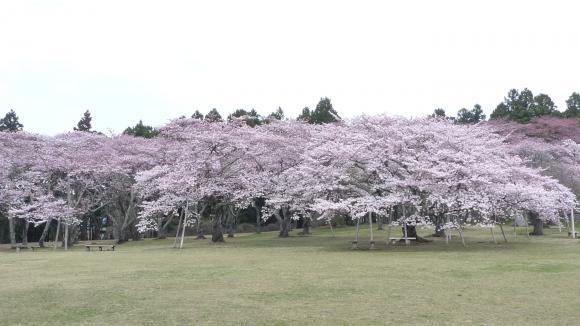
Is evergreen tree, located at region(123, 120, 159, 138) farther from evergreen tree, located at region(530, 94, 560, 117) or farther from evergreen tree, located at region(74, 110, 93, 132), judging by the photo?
evergreen tree, located at region(530, 94, 560, 117)

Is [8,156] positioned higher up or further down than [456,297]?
higher up

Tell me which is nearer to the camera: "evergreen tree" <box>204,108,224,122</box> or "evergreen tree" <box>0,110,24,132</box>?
"evergreen tree" <box>204,108,224,122</box>

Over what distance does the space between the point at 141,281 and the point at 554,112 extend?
56.0 meters

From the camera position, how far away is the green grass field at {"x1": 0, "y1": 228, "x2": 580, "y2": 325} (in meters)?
9.37

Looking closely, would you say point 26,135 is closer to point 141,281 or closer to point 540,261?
point 141,281

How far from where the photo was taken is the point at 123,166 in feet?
121

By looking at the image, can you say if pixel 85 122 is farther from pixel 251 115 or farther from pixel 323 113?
pixel 323 113

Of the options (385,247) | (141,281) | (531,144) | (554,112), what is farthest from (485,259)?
(554,112)

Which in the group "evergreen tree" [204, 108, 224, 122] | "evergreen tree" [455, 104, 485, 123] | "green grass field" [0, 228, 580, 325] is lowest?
"green grass field" [0, 228, 580, 325]

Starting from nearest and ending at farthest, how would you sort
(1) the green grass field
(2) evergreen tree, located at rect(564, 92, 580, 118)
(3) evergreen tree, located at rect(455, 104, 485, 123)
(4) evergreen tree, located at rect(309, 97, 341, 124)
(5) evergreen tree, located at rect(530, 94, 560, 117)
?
1. (1) the green grass field
2. (5) evergreen tree, located at rect(530, 94, 560, 117)
3. (4) evergreen tree, located at rect(309, 97, 341, 124)
4. (2) evergreen tree, located at rect(564, 92, 580, 118)
5. (3) evergreen tree, located at rect(455, 104, 485, 123)

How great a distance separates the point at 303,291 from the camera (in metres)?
12.1

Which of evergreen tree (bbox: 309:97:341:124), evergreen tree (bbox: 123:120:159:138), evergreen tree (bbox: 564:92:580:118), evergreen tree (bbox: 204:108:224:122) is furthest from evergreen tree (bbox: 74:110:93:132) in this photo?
evergreen tree (bbox: 564:92:580:118)

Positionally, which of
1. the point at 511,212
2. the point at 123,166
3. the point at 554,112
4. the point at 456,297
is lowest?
the point at 456,297

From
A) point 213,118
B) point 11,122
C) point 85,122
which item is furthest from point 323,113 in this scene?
point 11,122
